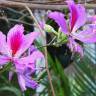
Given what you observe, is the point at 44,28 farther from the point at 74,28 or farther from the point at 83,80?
the point at 83,80

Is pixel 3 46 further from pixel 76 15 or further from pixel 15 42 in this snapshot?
pixel 76 15

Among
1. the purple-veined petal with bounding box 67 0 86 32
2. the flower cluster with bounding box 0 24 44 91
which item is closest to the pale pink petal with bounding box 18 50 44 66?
the flower cluster with bounding box 0 24 44 91

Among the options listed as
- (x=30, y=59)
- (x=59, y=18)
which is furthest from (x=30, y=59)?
(x=59, y=18)

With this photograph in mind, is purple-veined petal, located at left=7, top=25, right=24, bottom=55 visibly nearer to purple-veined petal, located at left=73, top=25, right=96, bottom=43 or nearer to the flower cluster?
the flower cluster

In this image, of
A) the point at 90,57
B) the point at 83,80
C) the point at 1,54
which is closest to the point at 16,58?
the point at 1,54

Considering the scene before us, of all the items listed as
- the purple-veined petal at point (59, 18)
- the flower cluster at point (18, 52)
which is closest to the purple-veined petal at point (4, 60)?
the flower cluster at point (18, 52)
